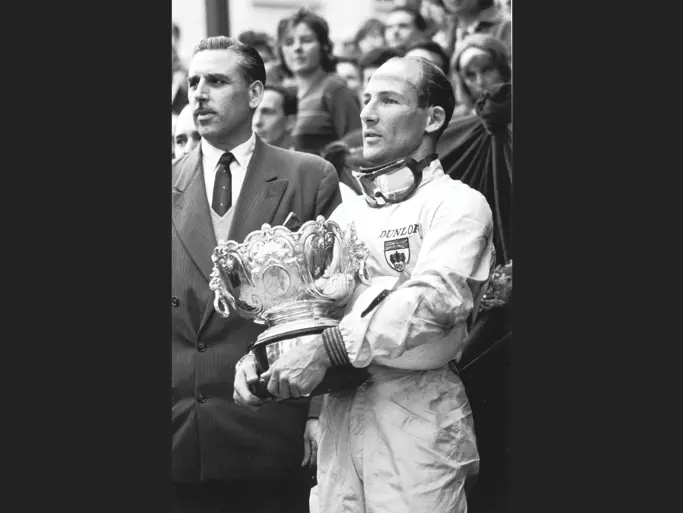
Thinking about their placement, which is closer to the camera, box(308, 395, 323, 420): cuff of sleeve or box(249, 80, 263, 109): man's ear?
box(308, 395, 323, 420): cuff of sleeve

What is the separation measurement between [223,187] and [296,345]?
0.97 meters

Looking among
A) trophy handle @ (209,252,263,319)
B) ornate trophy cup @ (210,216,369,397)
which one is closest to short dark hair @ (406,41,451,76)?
ornate trophy cup @ (210,216,369,397)

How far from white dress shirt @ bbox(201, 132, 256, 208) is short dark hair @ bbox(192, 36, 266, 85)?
25cm

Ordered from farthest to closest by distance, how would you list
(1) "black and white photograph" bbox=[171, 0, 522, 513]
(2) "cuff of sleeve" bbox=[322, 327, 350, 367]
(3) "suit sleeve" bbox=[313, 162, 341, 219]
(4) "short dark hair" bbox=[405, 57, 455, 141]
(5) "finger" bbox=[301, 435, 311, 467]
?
(3) "suit sleeve" bbox=[313, 162, 341, 219]
(5) "finger" bbox=[301, 435, 311, 467]
(4) "short dark hair" bbox=[405, 57, 455, 141]
(1) "black and white photograph" bbox=[171, 0, 522, 513]
(2) "cuff of sleeve" bbox=[322, 327, 350, 367]

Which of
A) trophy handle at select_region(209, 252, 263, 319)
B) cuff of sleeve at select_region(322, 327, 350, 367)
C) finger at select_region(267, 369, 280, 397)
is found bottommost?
finger at select_region(267, 369, 280, 397)

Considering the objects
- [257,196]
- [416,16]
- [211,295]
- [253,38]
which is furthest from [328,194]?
[416,16]

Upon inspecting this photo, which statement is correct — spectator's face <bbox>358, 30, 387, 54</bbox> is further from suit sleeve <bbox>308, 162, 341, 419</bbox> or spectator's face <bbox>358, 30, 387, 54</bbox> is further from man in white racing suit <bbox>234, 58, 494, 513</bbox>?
suit sleeve <bbox>308, 162, 341, 419</bbox>

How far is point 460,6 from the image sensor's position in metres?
5.19

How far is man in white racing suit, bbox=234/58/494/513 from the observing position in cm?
433

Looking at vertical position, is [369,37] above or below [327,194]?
above

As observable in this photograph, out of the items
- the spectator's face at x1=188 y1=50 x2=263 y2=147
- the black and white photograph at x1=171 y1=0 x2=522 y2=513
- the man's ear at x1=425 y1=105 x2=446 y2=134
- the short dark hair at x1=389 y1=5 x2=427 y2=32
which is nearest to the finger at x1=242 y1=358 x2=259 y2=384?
the black and white photograph at x1=171 y1=0 x2=522 y2=513

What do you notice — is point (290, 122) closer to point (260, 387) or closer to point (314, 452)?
point (260, 387)

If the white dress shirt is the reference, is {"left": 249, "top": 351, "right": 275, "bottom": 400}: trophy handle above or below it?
below

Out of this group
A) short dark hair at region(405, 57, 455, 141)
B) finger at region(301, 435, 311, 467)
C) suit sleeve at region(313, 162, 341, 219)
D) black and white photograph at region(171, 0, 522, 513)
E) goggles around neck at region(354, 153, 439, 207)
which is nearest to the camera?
black and white photograph at region(171, 0, 522, 513)
